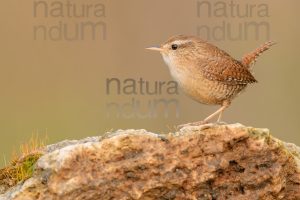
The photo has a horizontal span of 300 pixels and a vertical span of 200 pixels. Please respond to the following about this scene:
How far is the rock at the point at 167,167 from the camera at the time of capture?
6.50 meters

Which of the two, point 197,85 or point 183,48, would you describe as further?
point 183,48

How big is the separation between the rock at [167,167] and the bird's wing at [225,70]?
1535 mm

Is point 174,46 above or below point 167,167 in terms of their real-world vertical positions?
above

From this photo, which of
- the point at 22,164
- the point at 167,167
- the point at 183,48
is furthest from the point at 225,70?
the point at 22,164

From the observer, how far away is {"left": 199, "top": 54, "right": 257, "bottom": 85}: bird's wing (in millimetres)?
8328

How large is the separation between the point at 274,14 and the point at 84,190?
26.4ft

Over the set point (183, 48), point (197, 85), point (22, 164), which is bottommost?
point (22, 164)

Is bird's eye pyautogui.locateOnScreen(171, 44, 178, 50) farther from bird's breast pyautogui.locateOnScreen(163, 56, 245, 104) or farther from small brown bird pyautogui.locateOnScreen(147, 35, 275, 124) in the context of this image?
bird's breast pyautogui.locateOnScreen(163, 56, 245, 104)

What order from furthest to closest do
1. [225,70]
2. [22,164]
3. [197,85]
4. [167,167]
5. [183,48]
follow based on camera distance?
[225,70] < [183,48] < [197,85] < [22,164] < [167,167]

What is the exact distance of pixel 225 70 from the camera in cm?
852

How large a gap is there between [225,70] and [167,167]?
206 centimetres

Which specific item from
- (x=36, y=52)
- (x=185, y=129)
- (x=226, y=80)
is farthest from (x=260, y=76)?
(x=185, y=129)

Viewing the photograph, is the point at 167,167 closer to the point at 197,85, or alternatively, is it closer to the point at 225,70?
the point at 197,85

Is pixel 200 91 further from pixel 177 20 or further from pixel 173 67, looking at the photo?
pixel 177 20
